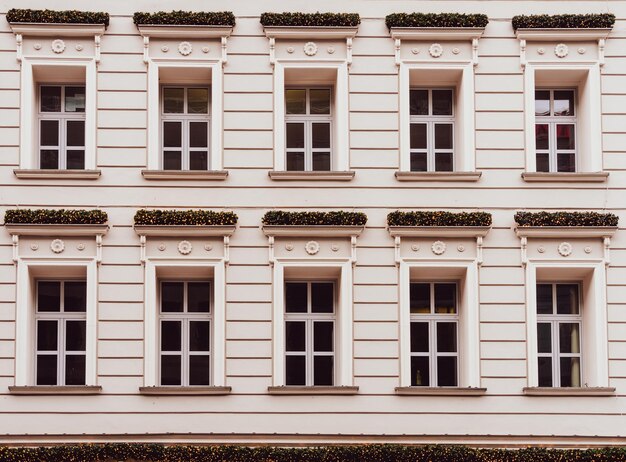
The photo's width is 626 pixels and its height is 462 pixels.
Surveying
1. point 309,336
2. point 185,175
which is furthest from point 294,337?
point 185,175

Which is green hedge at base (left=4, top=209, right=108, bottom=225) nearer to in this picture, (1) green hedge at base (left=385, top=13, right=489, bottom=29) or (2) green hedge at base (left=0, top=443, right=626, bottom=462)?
(2) green hedge at base (left=0, top=443, right=626, bottom=462)

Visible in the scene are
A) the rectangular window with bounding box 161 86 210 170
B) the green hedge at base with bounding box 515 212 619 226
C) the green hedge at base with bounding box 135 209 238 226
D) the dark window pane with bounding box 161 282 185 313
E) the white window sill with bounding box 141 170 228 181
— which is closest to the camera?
the green hedge at base with bounding box 135 209 238 226

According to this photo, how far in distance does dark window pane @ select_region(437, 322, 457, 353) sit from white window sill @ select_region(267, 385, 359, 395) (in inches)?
78.7

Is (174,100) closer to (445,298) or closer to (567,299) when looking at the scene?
(445,298)

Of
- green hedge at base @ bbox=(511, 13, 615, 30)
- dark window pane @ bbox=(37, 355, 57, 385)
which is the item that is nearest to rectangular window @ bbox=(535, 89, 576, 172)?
green hedge at base @ bbox=(511, 13, 615, 30)

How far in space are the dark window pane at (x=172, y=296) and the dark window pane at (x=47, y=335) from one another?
2.11m

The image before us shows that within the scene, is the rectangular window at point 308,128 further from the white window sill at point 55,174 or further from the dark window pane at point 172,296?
the white window sill at point 55,174

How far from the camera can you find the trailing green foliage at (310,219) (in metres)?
21.2

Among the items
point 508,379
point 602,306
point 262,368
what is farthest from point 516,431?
point 262,368

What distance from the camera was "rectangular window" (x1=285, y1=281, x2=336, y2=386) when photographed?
852 inches

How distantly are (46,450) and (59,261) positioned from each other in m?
3.50

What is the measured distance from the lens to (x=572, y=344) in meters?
21.9

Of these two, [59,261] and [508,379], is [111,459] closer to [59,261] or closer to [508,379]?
[59,261]

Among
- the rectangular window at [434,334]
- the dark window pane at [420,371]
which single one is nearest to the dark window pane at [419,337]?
the rectangular window at [434,334]
